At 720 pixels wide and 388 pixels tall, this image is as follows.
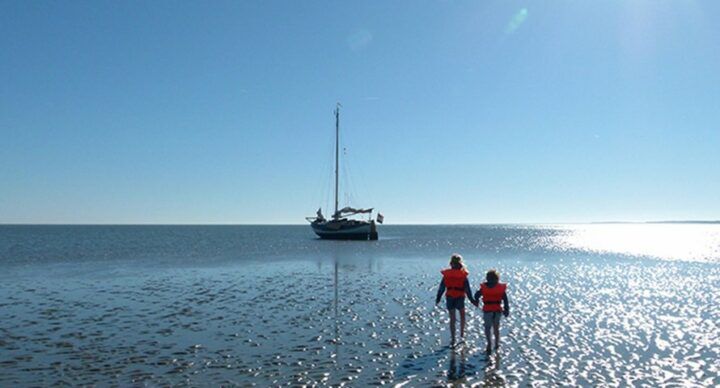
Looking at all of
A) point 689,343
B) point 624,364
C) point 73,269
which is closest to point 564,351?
point 624,364

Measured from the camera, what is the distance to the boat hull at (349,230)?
3688 inches

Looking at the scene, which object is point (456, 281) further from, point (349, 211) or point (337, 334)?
point (349, 211)

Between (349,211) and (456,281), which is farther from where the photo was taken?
(349,211)

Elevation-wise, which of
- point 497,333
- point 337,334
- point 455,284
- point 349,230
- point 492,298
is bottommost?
point 337,334

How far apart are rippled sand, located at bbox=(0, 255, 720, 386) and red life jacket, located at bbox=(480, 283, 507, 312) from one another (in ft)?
4.35

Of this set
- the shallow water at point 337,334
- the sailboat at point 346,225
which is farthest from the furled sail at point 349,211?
the shallow water at point 337,334

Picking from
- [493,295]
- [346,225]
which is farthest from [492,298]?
[346,225]

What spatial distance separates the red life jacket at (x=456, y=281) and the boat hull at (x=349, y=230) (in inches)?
3113

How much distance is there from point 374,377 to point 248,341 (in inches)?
204

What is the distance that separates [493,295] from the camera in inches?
517

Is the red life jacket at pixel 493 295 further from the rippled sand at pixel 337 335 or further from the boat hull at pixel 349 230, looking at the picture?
the boat hull at pixel 349 230

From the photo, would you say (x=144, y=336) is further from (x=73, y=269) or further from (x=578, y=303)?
(x=73, y=269)

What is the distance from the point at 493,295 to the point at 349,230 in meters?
81.4

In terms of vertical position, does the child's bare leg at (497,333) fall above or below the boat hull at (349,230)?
below
